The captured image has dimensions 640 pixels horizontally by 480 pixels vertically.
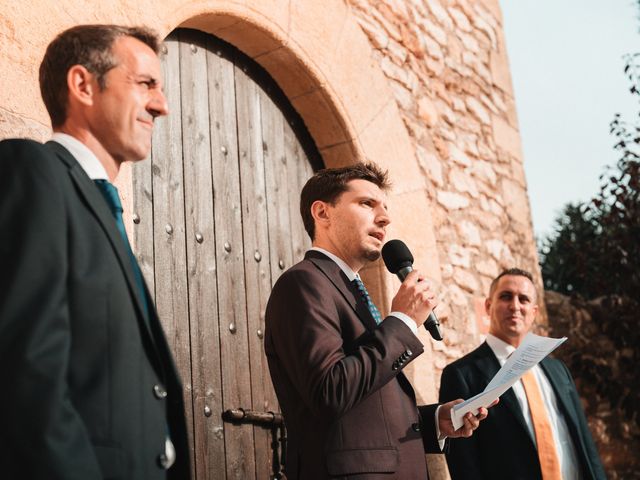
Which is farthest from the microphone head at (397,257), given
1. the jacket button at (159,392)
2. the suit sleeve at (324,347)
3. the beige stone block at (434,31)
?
the beige stone block at (434,31)

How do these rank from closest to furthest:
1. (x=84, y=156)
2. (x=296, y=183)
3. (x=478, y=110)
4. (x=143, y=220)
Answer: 1. (x=84, y=156)
2. (x=143, y=220)
3. (x=296, y=183)
4. (x=478, y=110)

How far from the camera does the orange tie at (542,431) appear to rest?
320cm

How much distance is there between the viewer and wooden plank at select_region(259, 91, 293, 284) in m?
3.75

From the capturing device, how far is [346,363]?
2.07m

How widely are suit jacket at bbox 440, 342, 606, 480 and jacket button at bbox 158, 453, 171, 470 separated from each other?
6.47 ft

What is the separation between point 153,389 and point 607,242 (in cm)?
521

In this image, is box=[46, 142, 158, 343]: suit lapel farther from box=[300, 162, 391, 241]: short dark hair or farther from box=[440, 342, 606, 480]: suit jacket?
box=[440, 342, 606, 480]: suit jacket

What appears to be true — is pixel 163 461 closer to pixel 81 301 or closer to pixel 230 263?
pixel 81 301

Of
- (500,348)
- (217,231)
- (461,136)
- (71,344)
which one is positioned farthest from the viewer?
(461,136)

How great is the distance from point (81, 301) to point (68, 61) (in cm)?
60

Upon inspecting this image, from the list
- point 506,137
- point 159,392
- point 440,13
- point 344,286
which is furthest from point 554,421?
point 440,13

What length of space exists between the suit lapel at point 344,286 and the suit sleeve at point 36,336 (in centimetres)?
109

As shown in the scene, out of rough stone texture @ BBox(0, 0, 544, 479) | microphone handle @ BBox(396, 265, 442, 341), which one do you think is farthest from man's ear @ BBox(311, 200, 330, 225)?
rough stone texture @ BBox(0, 0, 544, 479)

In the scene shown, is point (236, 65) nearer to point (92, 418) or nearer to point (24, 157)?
point (24, 157)
